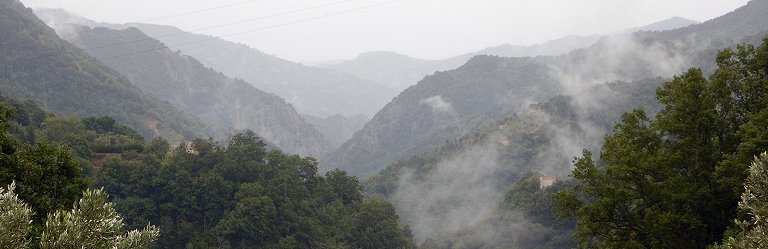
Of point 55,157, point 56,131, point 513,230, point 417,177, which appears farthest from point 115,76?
point 55,157

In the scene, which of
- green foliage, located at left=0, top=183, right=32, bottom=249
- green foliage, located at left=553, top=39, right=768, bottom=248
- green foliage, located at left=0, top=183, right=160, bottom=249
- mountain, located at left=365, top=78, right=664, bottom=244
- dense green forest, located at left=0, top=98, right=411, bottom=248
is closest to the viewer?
green foliage, located at left=0, top=183, right=32, bottom=249

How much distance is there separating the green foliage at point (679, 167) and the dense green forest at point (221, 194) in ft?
105

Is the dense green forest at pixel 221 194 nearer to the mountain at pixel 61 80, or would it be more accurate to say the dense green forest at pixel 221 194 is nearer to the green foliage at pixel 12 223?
the green foliage at pixel 12 223

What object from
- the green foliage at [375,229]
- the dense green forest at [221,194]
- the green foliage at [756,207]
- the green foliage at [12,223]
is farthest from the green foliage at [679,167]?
the green foliage at [375,229]

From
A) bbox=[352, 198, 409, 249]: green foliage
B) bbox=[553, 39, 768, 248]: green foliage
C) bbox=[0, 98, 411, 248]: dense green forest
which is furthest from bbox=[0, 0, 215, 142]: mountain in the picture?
bbox=[553, 39, 768, 248]: green foliage

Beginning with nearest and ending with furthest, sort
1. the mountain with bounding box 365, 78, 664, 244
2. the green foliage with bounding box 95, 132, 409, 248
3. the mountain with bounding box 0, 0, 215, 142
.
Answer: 1. the green foliage with bounding box 95, 132, 409, 248
2. the mountain with bounding box 0, 0, 215, 142
3. the mountain with bounding box 365, 78, 664, 244

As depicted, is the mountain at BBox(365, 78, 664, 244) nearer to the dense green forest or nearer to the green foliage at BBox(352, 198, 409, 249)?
the green foliage at BBox(352, 198, 409, 249)

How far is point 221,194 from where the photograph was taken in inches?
1969

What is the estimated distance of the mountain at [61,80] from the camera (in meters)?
114

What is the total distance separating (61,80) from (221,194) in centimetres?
8892

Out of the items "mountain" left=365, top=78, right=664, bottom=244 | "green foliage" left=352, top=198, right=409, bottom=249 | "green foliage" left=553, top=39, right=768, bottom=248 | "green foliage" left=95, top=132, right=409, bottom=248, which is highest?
"green foliage" left=553, top=39, right=768, bottom=248

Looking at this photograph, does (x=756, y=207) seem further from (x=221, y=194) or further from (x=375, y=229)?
(x=375, y=229)

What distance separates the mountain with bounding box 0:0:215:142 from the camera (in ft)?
374

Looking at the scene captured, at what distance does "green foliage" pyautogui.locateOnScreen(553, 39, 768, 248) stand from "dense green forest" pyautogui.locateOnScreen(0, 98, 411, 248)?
3197cm
